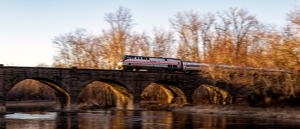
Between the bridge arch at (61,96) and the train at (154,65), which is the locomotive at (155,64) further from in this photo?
the bridge arch at (61,96)

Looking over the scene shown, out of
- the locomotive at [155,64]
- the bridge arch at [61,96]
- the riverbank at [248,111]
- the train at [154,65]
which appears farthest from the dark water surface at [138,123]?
the locomotive at [155,64]

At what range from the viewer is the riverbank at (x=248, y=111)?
37469 millimetres

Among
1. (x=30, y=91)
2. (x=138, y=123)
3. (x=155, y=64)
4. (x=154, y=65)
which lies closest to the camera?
(x=138, y=123)

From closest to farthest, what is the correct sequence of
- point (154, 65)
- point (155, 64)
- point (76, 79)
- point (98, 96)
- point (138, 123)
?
point (138, 123) < point (76, 79) < point (154, 65) < point (155, 64) < point (98, 96)

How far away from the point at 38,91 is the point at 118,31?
2838 cm

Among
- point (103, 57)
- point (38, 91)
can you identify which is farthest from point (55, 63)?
point (38, 91)

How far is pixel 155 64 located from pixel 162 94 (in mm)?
12001

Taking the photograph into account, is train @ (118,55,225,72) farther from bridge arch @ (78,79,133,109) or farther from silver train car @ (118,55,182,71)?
bridge arch @ (78,79,133,109)

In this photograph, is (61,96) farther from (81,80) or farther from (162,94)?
(162,94)

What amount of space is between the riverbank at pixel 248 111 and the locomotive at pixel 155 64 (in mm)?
5401

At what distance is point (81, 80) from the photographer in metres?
45.9

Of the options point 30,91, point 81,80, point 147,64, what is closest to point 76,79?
point 81,80

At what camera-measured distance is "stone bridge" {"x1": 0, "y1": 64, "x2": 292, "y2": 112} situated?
135 feet

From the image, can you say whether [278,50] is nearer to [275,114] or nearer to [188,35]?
[275,114]
